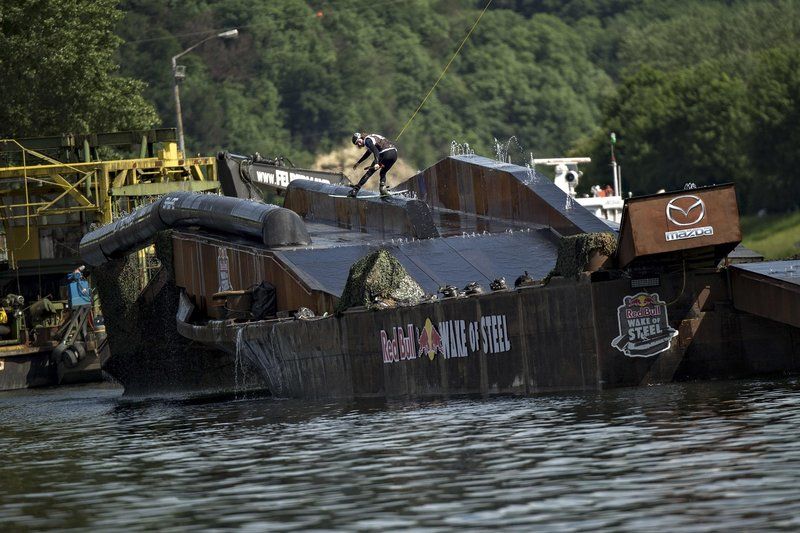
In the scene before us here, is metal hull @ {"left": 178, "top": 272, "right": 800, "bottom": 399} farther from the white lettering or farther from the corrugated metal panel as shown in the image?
the corrugated metal panel

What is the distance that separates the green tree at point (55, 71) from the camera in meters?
62.0

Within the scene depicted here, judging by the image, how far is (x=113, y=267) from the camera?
38125 mm

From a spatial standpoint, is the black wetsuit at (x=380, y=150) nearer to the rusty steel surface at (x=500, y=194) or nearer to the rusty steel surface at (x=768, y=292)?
the rusty steel surface at (x=500, y=194)

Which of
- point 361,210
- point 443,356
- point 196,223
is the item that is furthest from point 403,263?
point 361,210

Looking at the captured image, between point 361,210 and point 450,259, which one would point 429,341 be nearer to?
point 450,259

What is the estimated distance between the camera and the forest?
64500 millimetres

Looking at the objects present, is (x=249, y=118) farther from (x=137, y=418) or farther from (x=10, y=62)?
(x=137, y=418)

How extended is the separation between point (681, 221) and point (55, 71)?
146 feet

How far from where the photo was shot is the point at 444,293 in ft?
83.5

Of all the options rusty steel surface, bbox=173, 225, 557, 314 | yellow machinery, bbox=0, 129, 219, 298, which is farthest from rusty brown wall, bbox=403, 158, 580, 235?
yellow machinery, bbox=0, 129, 219, 298

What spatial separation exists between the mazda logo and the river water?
7.37ft

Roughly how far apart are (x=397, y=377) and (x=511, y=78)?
115 meters

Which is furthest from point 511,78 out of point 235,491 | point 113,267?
point 235,491

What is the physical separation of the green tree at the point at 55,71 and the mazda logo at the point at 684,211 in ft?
144
